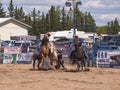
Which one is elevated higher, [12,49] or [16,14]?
[16,14]

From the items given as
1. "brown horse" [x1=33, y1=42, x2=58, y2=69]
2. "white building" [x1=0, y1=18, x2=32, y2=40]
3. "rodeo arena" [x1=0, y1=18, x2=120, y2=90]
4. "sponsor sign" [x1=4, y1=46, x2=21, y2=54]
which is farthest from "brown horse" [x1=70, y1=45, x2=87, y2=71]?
"white building" [x1=0, y1=18, x2=32, y2=40]

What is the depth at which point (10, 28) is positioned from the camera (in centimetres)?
6969

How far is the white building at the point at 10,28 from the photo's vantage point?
68125mm

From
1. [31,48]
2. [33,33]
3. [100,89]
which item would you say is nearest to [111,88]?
[100,89]

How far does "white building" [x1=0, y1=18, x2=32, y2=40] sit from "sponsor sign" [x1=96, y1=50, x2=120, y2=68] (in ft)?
142

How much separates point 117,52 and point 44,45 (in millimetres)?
4710

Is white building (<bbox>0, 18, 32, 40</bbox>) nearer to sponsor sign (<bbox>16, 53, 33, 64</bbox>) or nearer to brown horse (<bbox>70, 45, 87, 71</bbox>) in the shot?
sponsor sign (<bbox>16, 53, 33, 64</bbox>)

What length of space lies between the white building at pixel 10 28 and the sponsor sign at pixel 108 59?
43.2 meters

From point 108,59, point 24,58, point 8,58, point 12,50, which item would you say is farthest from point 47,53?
point 8,58

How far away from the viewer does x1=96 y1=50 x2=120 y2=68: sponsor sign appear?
81.0 feet

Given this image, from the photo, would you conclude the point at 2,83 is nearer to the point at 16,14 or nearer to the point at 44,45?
the point at 44,45

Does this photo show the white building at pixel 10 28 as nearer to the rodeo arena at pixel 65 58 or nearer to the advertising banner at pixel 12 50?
the advertising banner at pixel 12 50

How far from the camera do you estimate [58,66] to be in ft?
75.9

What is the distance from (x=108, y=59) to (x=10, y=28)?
46.2 m
